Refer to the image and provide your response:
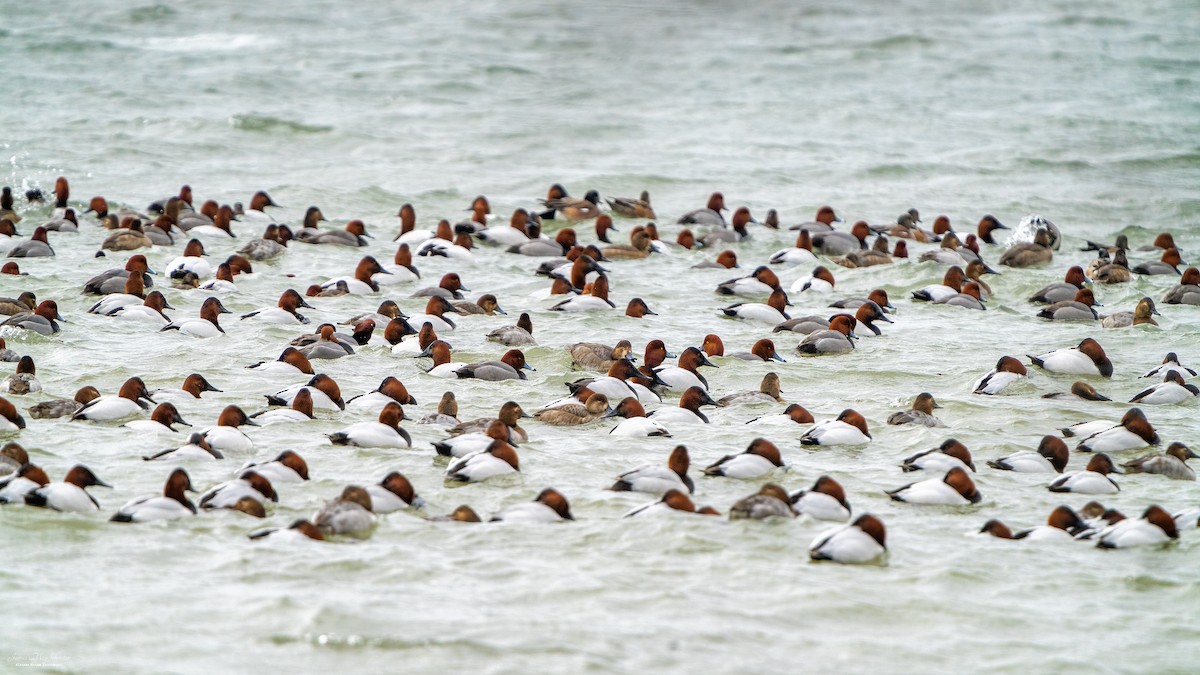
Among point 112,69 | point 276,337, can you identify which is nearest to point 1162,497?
point 276,337

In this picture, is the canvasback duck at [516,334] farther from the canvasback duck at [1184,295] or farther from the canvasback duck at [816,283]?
the canvasback duck at [1184,295]

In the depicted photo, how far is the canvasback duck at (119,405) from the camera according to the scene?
1292 centimetres

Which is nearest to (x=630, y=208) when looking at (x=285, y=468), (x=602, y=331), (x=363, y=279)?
(x=363, y=279)

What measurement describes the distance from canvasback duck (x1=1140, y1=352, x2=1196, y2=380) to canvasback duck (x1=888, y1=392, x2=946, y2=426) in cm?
296

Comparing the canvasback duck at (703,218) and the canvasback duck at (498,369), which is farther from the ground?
the canvasback duck at (703,218)

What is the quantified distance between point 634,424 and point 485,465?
193 cm

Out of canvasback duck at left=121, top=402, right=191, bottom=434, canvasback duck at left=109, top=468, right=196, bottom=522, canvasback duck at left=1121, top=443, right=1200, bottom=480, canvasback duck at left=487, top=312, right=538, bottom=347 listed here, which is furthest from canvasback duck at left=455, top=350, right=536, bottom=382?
canvasback duck at left=1121, top=443, right=1200, bottom=480

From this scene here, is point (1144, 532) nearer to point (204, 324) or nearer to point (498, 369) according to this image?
point (498, 369)

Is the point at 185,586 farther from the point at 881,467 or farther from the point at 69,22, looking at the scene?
the point at 69,22

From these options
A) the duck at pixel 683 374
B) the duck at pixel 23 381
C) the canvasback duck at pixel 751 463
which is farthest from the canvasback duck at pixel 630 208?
the canvasback duck at pixel 751 463

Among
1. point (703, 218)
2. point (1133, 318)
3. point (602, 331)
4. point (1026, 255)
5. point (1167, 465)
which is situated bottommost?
point (602, 331)

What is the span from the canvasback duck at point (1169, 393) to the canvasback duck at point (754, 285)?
5979mm

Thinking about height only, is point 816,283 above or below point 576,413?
above

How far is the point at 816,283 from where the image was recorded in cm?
2094
